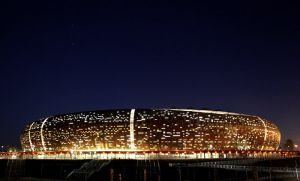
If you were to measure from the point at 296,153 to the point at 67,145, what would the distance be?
5744 centimetres

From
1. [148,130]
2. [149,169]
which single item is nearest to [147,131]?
[148,130]

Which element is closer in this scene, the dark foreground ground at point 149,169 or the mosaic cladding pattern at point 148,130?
the dark foreground ground at point 149,169

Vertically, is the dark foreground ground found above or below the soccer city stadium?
below

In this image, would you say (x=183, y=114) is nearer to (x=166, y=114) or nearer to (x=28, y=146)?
(x=166, y=114)

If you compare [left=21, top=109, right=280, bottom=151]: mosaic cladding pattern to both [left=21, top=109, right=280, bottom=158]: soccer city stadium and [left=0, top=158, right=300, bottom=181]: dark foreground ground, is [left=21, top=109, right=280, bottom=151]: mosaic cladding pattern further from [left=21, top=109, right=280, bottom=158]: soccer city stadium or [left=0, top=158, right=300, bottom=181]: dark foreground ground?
[left=0, top=158, right=300, bottom=181]: dark foreground ground

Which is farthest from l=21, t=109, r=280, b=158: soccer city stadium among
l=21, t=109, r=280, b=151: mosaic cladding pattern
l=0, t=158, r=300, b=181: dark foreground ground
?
l=0, t=158, r=300, b=181: dark foreground ground

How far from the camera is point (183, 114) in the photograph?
86188 mm

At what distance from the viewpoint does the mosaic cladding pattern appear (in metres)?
83.7

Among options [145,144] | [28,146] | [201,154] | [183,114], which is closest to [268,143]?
[183,114]

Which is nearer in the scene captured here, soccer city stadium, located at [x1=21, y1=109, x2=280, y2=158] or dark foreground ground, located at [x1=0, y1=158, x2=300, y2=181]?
dark foreground ground, located at [x1=0, y1=158, x2=300, y2=181]

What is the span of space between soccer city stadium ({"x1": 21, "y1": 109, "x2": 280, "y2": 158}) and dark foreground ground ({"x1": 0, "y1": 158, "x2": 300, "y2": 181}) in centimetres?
3722

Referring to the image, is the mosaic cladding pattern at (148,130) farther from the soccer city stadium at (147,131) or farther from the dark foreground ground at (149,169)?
the dark foreground ground at (149,169)

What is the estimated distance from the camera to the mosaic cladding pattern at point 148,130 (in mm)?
83688

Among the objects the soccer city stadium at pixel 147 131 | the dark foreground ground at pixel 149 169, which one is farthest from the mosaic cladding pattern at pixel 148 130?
the dark foreground ground at pixel 149 169
